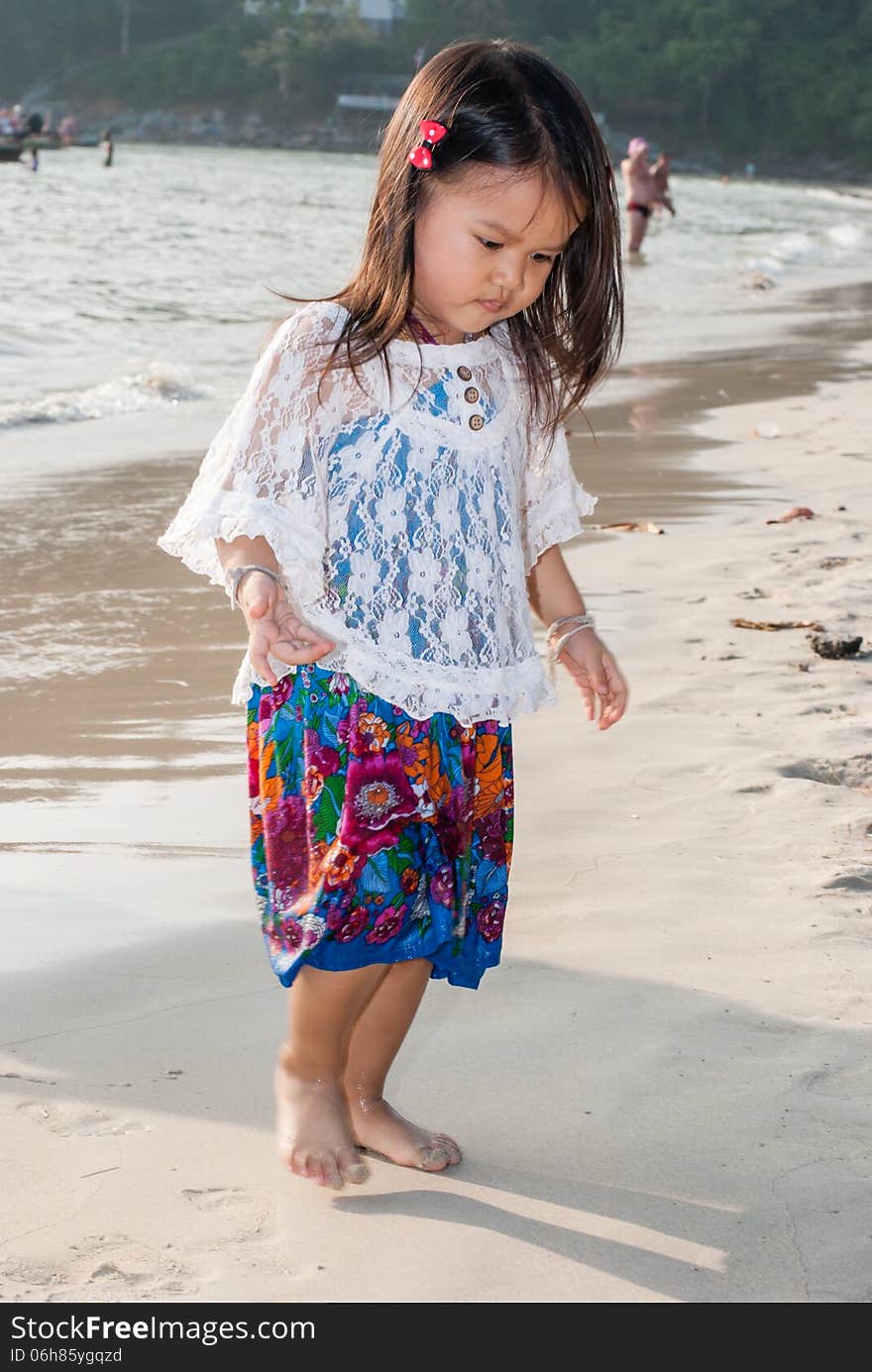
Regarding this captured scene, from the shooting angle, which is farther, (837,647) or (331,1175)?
(837,647)

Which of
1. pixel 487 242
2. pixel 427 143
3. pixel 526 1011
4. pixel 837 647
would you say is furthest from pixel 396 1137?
pixel 837 647

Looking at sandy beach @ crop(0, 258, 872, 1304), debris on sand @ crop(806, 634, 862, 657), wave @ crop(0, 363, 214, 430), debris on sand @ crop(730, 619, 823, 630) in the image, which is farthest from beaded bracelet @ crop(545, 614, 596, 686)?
wave @ crop(0, 363, 214, 430)

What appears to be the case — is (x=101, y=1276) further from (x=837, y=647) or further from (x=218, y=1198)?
(x=837, y=647)

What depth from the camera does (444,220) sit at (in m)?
1.86

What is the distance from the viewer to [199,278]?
16984 mm

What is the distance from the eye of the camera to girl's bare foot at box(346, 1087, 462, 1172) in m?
1.93

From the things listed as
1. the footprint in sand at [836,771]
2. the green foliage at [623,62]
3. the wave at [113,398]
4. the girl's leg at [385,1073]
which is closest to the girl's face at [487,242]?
the girl's leg at [385,1073]

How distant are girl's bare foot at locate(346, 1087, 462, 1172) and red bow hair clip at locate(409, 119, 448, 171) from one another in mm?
1096

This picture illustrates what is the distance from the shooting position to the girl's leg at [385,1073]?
1.94 metres

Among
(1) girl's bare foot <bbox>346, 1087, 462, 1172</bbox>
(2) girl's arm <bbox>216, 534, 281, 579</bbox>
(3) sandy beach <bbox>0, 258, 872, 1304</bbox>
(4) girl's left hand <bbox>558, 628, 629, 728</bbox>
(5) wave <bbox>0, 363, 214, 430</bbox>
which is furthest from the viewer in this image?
(5) wave <bbox>0, 363, 214, 430</bbox>

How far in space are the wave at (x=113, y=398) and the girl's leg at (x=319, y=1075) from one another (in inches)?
250

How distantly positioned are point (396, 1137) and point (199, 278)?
1594 cm

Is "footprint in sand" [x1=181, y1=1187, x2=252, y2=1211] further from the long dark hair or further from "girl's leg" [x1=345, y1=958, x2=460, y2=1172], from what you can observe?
the long dark hair

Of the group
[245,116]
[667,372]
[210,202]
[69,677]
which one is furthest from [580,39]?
[69,677]
